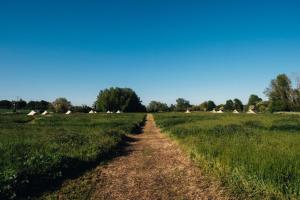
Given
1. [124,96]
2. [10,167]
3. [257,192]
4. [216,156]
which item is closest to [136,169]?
[216,156]

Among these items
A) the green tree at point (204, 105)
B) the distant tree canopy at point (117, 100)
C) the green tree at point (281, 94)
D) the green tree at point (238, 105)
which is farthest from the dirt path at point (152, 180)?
the green tree at point (204, 105)

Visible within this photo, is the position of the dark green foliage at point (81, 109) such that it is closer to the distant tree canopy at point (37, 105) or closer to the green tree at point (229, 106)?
the distant tree canopy at point (37, 105)

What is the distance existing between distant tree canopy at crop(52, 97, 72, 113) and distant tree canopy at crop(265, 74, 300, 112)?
78.5m

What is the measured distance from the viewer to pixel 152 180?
9602 mm

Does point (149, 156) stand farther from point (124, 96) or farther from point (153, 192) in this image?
point (124, 96)

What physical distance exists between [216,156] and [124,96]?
117588mm

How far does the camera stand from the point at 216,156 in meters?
11.3

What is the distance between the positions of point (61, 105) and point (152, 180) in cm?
12676

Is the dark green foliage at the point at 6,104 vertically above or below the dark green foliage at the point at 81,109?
above

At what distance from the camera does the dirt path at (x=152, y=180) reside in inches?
318

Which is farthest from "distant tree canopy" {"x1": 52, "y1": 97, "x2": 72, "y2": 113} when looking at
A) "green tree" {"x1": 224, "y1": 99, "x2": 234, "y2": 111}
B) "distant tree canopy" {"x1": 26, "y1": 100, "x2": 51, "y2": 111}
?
"green tree" {"x1": 224, "y1": 99, "x2": 234, "y2": 111}

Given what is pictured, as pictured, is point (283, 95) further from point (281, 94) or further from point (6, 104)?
point (6, 104)

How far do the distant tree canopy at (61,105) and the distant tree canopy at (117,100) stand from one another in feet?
43.0

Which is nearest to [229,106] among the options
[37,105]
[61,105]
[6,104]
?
[61,105]
